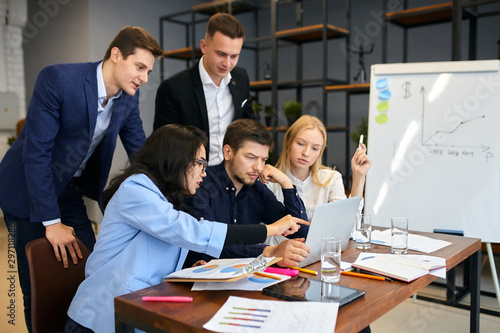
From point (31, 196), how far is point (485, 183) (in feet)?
7.55

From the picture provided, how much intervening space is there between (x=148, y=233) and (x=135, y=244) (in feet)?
0.17

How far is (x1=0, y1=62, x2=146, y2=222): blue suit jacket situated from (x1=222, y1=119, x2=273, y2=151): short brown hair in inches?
18.0

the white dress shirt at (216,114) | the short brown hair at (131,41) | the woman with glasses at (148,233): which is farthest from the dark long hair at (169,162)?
the white dress shirt at (216,114)

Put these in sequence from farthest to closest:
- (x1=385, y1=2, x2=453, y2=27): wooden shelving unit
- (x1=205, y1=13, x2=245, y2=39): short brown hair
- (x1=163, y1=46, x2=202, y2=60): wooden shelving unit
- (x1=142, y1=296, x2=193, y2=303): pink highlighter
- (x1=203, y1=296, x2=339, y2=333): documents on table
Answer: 1. (x1=163, y1=46, x2=202, y2=60): wooden shelving unit
2. (x1=385, y1=2, x2=453, y2=27): wooden shelving unit
3. (x1=205, y1=13, x2=245, y2=39): short brown hair
4. (x1=142, y1=296, x2=193, y2=303): pink highlighter
5. (x1=203, y1=296, x2=339, y2=333): documents on table

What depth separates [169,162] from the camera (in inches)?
55.8

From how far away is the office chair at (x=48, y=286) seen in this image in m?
1.42

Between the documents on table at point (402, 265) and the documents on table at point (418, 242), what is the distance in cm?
12

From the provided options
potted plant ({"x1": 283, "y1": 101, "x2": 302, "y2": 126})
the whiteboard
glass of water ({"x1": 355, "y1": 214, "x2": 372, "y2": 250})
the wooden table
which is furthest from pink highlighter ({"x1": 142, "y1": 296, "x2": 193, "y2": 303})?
potted plant ({"x1": 283, "y1": 101, "x2": 302, "y2": 126})

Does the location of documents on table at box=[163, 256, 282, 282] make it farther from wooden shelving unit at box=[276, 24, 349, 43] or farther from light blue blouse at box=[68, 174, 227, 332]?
wooden shelving unit at box=[276, 24, 349, 43]

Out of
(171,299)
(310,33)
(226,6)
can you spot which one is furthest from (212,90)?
(226,6)

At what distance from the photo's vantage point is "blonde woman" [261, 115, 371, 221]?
7.11 ft

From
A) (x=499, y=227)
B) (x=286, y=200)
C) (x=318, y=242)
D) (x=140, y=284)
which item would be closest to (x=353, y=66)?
(x=499, y=227)

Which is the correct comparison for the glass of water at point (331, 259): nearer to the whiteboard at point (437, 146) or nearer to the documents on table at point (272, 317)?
the documents on table at point (272, 317)

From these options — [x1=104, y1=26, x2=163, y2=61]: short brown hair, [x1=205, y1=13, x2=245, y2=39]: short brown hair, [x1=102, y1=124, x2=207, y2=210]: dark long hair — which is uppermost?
[x1=205, y1=13, x2=245, y2=39]: short brown hair
